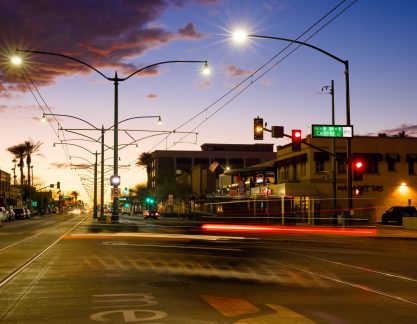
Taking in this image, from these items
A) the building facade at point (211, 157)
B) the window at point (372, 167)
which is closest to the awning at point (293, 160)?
the window at point (372, 167)

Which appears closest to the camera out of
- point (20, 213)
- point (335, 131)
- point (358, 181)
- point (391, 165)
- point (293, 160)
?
point (335, 131)

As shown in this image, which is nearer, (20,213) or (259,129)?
(259,129)

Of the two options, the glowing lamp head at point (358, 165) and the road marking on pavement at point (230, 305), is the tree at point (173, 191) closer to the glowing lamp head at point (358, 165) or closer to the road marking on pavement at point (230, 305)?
the glowing lamp head at point (358, 165)

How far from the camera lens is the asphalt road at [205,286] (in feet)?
30.3

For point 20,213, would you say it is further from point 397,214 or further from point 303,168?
point 397,214

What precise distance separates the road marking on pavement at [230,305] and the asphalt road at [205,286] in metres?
0.02

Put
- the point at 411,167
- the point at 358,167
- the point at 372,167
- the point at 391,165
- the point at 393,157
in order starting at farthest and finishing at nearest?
the point at 411,167 < the point at 391,165 < the point at 393,157 < the point at 372,167 < the point at 358,167

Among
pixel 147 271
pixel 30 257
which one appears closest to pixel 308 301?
pixel 147 271

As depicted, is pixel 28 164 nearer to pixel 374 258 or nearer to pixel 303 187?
pixel 303 187

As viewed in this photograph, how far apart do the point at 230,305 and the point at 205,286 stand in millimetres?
2302

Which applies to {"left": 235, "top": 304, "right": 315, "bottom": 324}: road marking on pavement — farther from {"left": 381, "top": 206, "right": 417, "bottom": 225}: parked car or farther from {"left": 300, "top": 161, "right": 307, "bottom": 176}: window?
{"left": 300, "top": 161, "right": 307, "bottom": 176}: window

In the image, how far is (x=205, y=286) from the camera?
1238 cm

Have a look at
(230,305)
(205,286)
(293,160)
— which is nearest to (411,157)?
(293,160)

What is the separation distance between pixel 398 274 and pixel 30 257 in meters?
10.9
